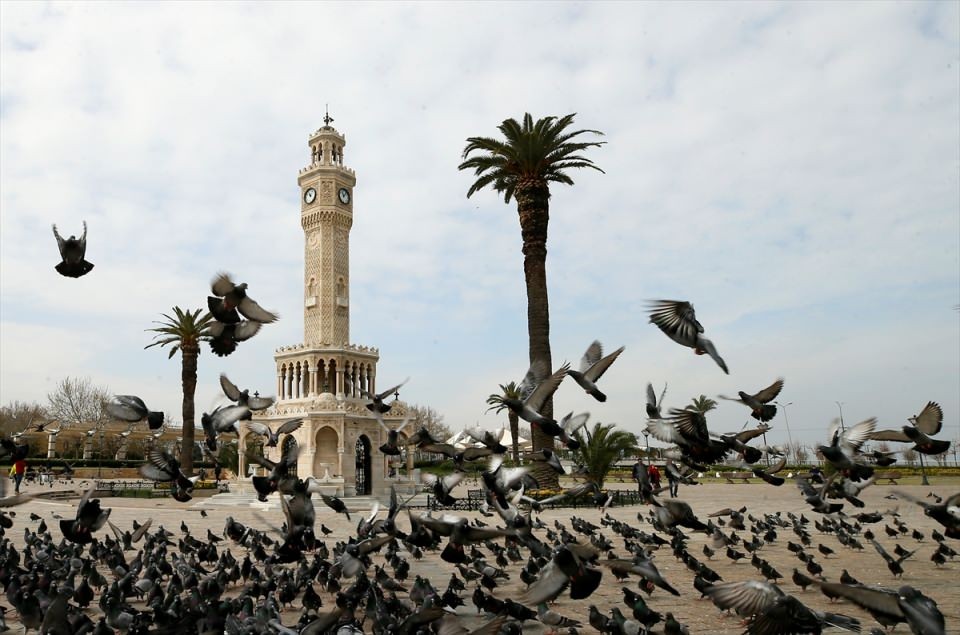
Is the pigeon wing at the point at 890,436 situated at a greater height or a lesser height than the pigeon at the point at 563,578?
greater

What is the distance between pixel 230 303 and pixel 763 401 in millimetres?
6532

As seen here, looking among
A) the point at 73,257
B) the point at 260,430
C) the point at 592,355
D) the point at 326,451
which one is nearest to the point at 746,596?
the point at 592,355

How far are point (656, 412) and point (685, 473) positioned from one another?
2465 mm

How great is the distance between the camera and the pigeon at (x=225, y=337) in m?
8.12

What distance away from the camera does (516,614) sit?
21.3 ft

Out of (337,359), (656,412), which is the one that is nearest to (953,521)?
(656,412)

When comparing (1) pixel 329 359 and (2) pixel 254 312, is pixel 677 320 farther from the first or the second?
(1) pixel 329 359

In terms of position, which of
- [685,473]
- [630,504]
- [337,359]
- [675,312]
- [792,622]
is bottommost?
[630,504]

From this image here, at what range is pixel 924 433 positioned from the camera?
27.3 ft

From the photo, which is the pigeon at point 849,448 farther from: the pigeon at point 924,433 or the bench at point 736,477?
the bench at point 736,477

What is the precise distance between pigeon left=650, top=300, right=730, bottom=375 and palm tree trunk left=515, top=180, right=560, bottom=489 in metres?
16.8

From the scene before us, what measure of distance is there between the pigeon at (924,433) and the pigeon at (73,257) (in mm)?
9309

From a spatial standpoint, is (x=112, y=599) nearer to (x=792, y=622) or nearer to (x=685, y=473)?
(x=792, y=622)

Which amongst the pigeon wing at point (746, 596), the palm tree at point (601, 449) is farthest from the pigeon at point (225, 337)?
the palm tree at point (601, 449)
